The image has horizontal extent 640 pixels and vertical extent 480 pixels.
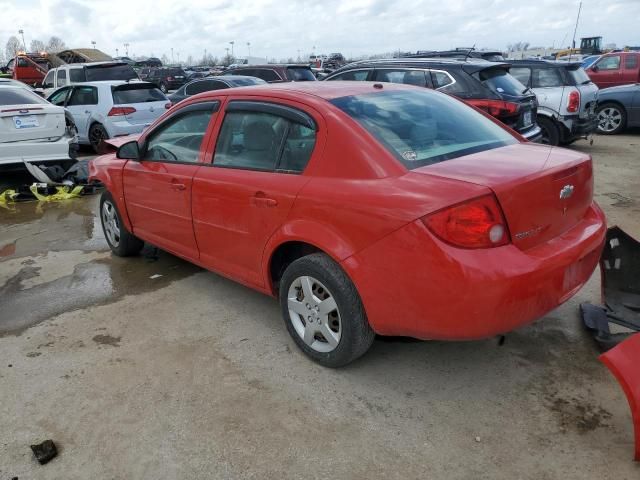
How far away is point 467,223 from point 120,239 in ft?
12.3

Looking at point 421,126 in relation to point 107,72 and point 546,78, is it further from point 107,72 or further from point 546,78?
point 107,72

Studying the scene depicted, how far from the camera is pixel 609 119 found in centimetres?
1231

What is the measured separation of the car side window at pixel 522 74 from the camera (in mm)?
10227

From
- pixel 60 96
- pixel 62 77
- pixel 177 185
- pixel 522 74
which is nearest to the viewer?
pixel 177 185

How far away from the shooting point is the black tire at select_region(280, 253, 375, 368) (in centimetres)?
291

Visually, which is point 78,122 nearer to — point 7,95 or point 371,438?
Answer: point 7,95

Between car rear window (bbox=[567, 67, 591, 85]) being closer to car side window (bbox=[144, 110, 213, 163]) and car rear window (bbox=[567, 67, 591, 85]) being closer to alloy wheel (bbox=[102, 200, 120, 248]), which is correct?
car side window (bbox=[144, 110, 213, 163])

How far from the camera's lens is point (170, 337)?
3699 millimetres

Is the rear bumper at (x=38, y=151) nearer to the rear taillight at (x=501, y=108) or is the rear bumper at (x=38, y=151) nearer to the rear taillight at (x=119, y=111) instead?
the rear taillight at (x=119, y=111)

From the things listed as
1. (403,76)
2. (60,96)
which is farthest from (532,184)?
(60,96)

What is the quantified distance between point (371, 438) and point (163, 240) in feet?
8.51

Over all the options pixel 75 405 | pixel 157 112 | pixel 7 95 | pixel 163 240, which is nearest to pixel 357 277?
pixel 75 405

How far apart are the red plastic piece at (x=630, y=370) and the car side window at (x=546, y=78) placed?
28.0ft

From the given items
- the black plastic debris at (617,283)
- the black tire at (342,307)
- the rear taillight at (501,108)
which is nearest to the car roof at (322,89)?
the black tire at (342,307)
